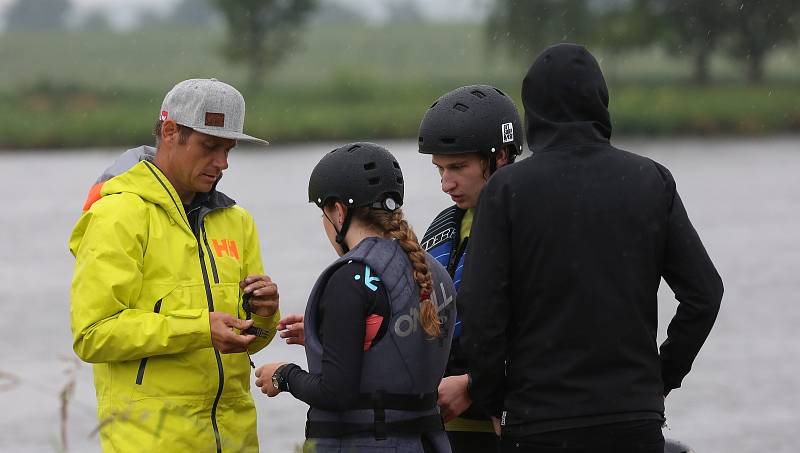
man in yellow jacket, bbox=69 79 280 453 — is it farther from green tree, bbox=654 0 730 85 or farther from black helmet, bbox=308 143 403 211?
green tree, bbox=654 0 730 85

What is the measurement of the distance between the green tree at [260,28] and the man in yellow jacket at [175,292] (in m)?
63.0

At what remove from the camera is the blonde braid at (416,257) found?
3.84 meters

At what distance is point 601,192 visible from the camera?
370 centimetres

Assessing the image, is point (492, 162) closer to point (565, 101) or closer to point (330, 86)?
→ point (565, 101)

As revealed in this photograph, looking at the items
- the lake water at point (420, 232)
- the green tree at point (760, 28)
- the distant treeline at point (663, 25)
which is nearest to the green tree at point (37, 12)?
the distant treeline at point (663, 25)

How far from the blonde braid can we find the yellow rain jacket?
0.62 metres

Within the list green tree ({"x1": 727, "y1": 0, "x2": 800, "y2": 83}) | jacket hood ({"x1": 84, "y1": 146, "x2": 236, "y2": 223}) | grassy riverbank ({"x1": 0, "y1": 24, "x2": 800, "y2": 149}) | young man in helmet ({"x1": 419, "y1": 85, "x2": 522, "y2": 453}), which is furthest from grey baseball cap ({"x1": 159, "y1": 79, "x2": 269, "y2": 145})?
green tree ({"x1": 727, "y1": 0, "x2": 800, "y2": 83})

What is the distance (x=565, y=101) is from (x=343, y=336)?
93 cm

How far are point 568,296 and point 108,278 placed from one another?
1406mm

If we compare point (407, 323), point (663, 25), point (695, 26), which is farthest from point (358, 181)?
point (695, 26)

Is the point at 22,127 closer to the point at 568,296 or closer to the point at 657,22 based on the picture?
the point at 657,22

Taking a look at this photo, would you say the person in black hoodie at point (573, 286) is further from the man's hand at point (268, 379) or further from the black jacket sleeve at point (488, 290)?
the man's hand at point (268, 379)

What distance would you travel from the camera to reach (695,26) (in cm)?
6925

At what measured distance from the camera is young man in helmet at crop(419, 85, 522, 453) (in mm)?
4406
